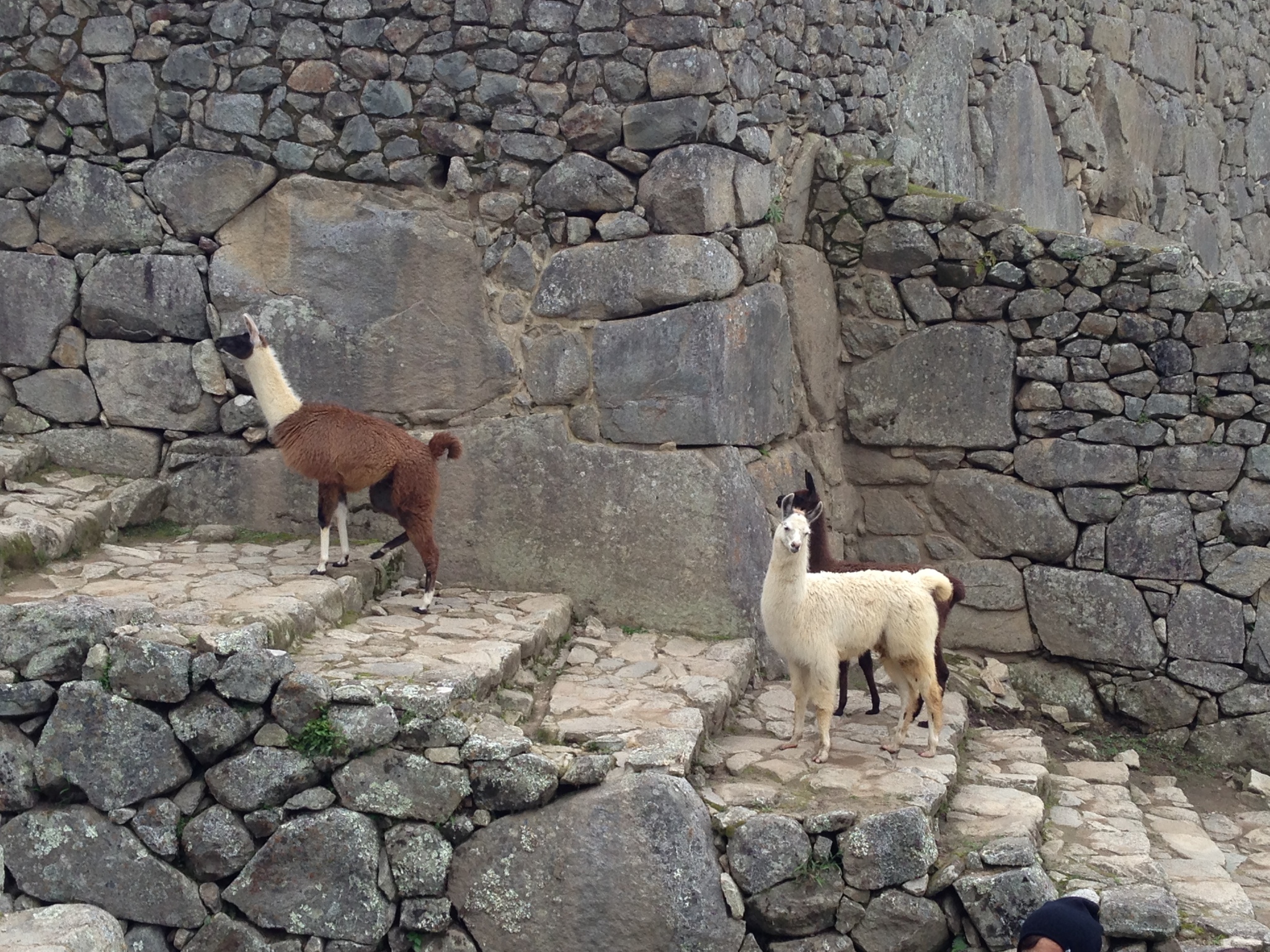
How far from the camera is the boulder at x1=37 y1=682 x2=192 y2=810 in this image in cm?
534

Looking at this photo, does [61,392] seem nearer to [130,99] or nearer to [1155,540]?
[130,99]

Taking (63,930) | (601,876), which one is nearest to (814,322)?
(601,876)

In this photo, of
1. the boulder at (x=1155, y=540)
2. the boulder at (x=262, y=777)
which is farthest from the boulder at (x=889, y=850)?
the boulder at (x=1155, y=540)

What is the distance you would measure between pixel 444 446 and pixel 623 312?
1.27m

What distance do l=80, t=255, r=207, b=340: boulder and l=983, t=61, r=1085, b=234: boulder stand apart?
540 cm

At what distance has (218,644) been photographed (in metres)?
5.38

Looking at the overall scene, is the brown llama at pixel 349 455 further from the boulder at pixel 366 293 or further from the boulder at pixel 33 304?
the boulder at pixel 33 304

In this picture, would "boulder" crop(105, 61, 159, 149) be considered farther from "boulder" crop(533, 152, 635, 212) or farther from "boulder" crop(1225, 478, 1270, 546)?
"boulder" crop(1225, 478, 1270, 546)

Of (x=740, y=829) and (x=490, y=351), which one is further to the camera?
(x=490, y=351)

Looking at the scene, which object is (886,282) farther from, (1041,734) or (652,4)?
(1041,734)

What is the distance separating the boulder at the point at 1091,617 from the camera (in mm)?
7602

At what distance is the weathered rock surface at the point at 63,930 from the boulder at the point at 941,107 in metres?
6.30

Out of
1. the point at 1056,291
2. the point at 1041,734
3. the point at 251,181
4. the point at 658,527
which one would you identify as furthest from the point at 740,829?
the point at 251,181

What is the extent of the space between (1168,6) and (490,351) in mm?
6910
